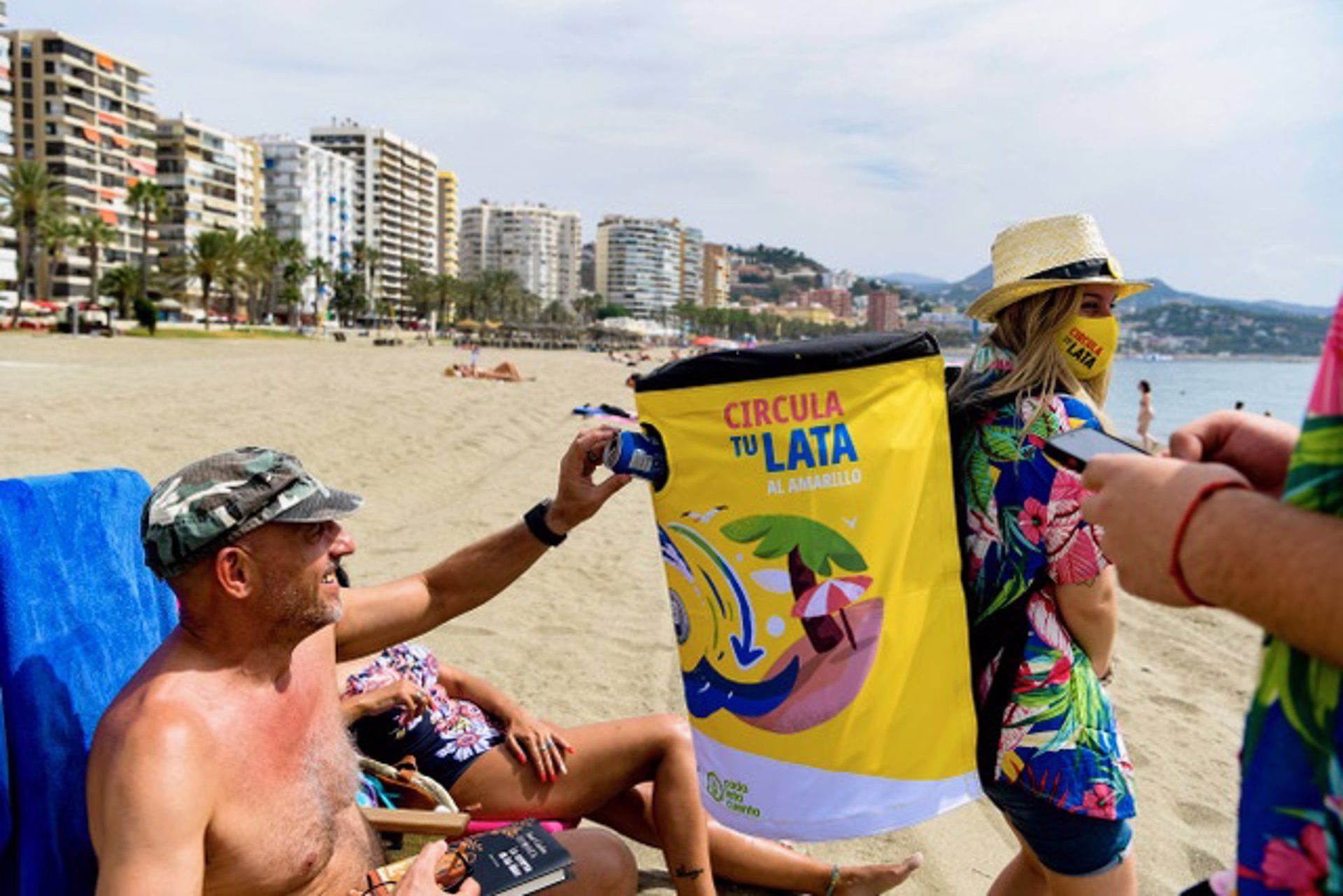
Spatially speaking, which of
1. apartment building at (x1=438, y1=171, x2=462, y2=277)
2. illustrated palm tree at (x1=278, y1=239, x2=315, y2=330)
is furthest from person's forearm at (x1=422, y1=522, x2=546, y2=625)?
apartment building at (x1=438, y1=171, x2=462, y2=277)

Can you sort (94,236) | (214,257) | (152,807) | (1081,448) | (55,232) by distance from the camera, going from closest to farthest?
(1081,448) < (152,807) < (55,232) < (94,236) < (214,257)

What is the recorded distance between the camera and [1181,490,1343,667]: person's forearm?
88cm

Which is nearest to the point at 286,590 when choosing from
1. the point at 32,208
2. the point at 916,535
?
the point at 916,535

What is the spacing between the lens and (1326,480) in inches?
36.1

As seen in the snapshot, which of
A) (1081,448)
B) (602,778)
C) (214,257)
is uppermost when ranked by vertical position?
(214,257)

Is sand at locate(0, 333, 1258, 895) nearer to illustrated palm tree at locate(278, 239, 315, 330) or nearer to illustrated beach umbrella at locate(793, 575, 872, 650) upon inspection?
illustrated beach umbrella at locate(793, 575, 872, 650)

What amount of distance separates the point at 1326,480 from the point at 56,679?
240cm

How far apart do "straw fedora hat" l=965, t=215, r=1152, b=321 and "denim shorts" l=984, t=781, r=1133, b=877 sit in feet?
3.51

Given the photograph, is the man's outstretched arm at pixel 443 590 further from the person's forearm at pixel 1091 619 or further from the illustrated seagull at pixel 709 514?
the person's forearm at pixel 1091 619

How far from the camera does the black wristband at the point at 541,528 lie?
290 cm

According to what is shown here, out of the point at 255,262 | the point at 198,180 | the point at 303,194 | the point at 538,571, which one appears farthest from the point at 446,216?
the point at 538,571

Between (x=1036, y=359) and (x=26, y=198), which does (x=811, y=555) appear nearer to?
(x=1036, y=359)

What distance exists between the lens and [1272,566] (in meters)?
0.91

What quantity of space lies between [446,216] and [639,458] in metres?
174
